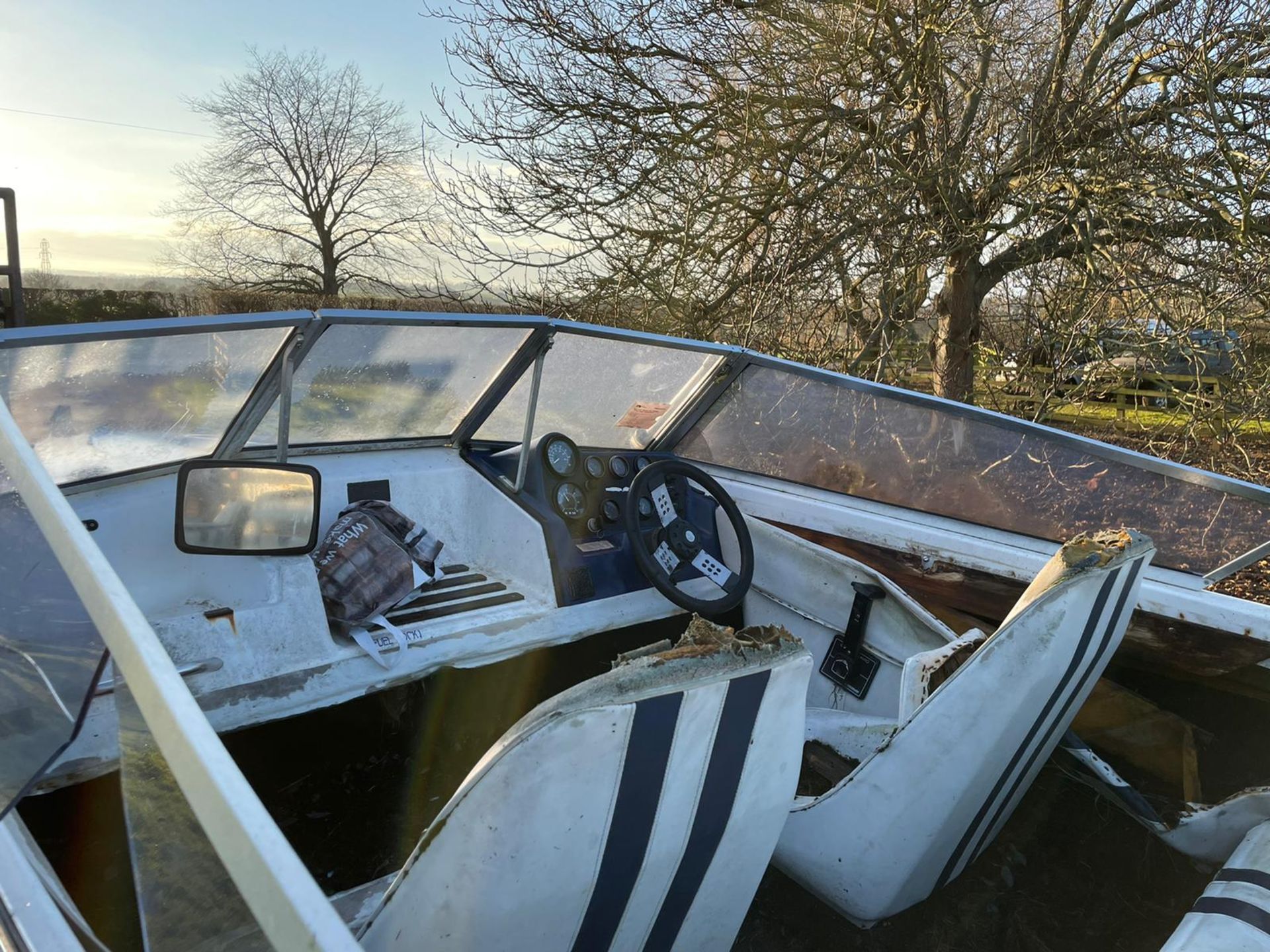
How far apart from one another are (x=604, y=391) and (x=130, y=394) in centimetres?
171

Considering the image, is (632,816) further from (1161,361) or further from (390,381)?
(1161,361)

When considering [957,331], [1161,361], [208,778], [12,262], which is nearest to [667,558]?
[208,778]

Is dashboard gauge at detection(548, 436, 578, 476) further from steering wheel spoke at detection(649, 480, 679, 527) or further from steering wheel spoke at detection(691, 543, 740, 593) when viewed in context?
steering wheel spoke at detection(691, 543, 740, 593)

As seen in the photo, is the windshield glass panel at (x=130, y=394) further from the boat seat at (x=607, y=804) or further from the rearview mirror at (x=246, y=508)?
the boat seat at (x=607, y=804)

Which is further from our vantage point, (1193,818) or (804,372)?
(804,372)

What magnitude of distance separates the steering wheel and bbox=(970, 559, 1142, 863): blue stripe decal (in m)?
1.09

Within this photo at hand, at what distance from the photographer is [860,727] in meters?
2.54

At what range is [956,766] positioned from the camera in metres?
1.78

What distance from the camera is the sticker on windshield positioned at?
365 centimetres

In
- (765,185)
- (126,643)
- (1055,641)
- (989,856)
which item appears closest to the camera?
(126,643)

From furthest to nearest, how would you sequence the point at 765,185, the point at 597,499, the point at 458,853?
the point at 765,185 < the point at 597,499 < the point at 458,853

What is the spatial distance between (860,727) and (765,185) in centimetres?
473

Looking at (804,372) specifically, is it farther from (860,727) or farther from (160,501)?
(160,501)

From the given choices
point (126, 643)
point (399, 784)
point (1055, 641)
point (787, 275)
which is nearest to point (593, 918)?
point (126, 643)
